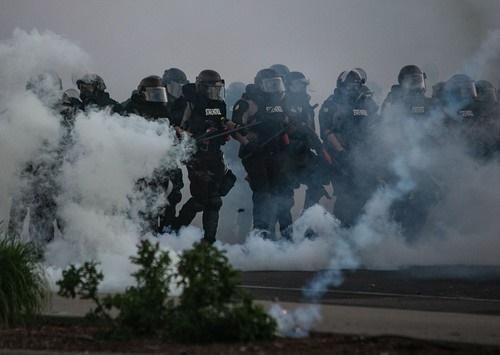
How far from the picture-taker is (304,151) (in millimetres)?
19891

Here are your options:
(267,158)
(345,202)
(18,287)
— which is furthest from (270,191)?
(18,287)

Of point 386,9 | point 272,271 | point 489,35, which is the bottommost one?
point 272,271

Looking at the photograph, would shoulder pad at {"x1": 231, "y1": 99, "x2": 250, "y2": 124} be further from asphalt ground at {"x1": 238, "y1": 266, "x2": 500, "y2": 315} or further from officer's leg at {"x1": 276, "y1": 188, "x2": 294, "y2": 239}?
asphalt ground at {"x1": 238, "y1": 266, "x2": 500, "y2": 315}

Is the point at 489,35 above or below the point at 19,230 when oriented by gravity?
above

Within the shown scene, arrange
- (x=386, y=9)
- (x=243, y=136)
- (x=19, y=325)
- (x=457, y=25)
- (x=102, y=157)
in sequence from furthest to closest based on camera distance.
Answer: (x=386, y=9), (x=457, y=25), (x=243, y=136), (x=102, y=157), (x=19, y=325)

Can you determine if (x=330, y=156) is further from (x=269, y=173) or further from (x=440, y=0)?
(x=440, y=0)

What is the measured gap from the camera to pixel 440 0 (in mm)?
22031

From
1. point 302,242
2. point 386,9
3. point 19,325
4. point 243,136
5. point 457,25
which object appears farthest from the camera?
point 386,9

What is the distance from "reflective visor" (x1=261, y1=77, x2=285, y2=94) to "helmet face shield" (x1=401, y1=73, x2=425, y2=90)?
5.82 feet

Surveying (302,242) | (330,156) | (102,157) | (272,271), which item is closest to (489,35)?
(330,156)

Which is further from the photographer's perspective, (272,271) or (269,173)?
(269,173)

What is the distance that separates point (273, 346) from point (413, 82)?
Answer: 37.3ft

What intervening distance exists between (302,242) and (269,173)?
2.08m

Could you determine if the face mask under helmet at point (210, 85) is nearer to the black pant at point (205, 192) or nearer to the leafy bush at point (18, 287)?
the black pant at point (205, 192)
